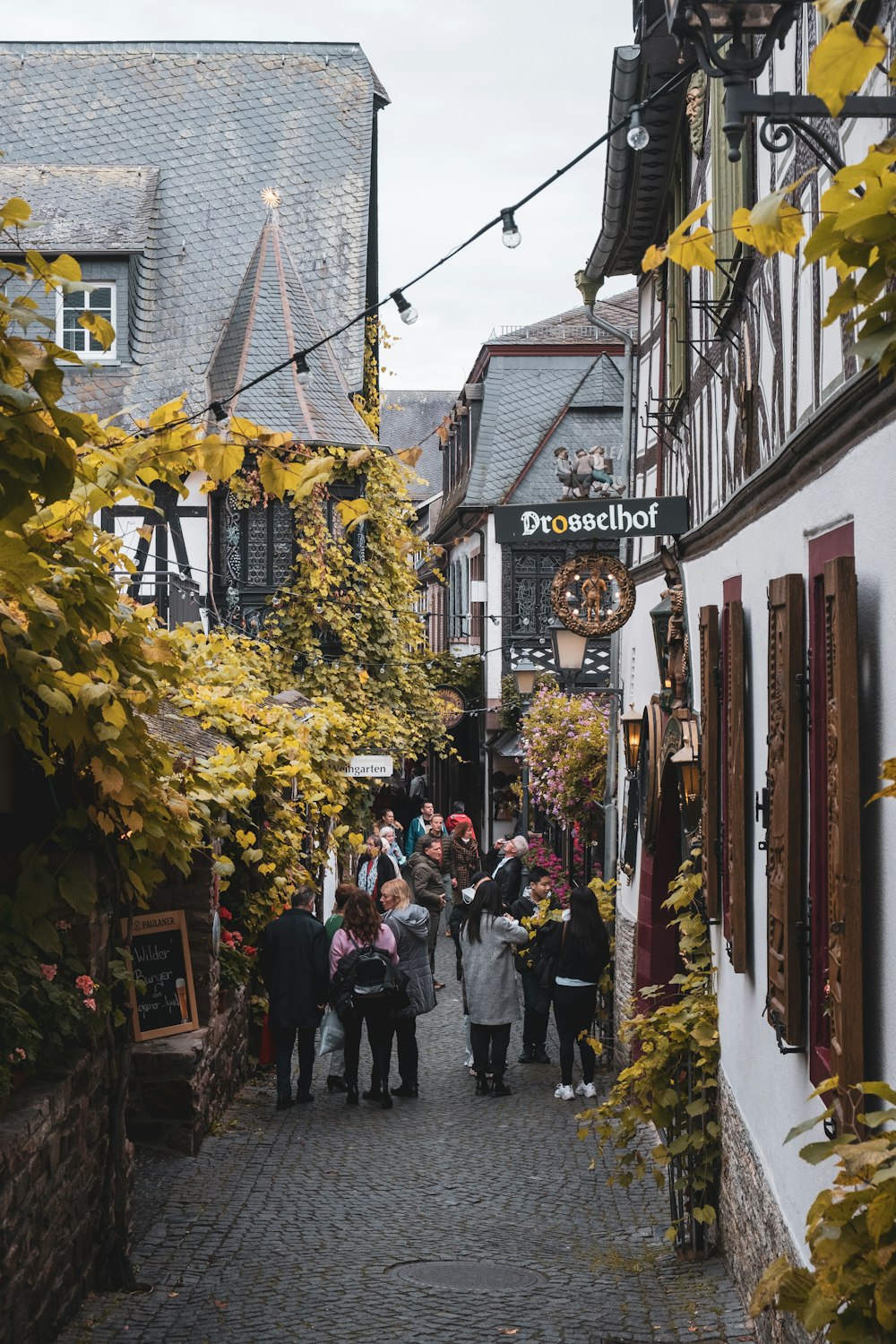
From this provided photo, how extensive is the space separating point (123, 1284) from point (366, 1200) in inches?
78.3

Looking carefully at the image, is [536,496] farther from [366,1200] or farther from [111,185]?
[366,1200]

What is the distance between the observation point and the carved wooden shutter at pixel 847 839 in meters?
4.23

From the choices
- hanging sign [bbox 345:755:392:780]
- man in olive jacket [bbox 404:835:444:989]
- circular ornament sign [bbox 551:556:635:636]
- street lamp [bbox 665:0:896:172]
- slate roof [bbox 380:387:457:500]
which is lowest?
man in olive jacket [bbox 404:835:444:989]

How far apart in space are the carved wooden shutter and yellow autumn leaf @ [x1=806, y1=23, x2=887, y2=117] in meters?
1.75

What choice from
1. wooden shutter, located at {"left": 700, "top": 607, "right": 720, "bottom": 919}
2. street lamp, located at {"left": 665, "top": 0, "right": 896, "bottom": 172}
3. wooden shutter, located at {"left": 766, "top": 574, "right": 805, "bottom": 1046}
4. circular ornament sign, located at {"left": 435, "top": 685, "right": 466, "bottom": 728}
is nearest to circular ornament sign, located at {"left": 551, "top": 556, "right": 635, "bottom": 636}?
wooden shutter, located at {"left": 700, "top": 607, "right": 720, "bottom": 919}

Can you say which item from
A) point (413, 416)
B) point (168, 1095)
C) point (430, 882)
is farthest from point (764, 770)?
point (413, 416)

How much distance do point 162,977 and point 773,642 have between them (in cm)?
601

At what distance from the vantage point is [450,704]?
1072 inches

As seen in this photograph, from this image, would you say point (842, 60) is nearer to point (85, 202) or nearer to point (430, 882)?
point (430, 882)

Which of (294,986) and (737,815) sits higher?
(737,815)

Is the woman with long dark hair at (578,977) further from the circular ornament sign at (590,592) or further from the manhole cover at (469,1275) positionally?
the manhole cover at (469,1275)

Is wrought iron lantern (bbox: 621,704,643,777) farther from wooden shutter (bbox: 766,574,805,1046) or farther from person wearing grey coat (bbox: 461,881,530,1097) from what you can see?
wooden shutter (bbox: 766,574,805,1046)

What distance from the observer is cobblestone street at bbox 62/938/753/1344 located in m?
7.05

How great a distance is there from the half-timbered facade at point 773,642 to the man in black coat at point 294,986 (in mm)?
2307
